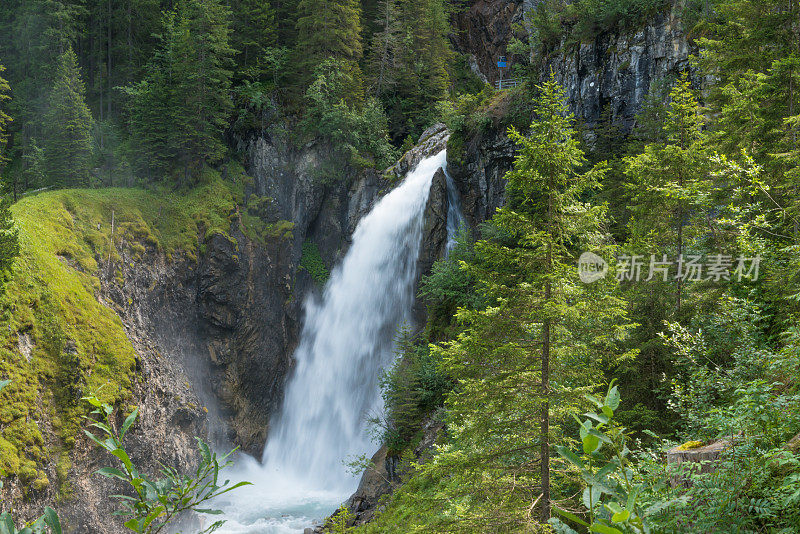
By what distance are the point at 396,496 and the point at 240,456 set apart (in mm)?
13705

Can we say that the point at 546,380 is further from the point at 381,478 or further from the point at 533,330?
the point at 381,478

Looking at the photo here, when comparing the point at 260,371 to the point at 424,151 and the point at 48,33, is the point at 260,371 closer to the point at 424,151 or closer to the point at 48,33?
the point at 424,151

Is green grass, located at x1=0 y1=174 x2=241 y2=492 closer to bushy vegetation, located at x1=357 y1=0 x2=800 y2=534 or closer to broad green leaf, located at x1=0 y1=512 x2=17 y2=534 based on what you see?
bushy vegetation, located at x1=357 y1=0 x2=800 y2=534

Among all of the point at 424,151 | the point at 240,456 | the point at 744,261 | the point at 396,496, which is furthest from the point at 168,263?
the point at 744,261

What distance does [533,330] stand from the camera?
6.82 m

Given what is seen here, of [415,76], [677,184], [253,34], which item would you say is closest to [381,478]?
[677,184]

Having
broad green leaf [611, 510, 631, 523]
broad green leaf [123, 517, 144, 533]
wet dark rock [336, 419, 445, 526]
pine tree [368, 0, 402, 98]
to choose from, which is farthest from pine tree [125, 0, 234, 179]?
broad green leaf [611, 510, 631, 523]

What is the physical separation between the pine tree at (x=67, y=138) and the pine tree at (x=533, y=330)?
2581cm

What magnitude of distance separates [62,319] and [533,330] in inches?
639

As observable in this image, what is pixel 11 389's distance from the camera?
14.3m

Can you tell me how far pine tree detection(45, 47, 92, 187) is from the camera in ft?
82.5

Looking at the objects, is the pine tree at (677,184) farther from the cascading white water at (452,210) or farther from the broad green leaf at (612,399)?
the cascading white water at (452,210)

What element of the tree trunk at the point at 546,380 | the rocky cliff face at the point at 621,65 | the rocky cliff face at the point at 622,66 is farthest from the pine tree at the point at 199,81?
the tree trunk at the point at 546,380

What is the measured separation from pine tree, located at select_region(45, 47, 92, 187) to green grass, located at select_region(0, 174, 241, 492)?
3124 mm
